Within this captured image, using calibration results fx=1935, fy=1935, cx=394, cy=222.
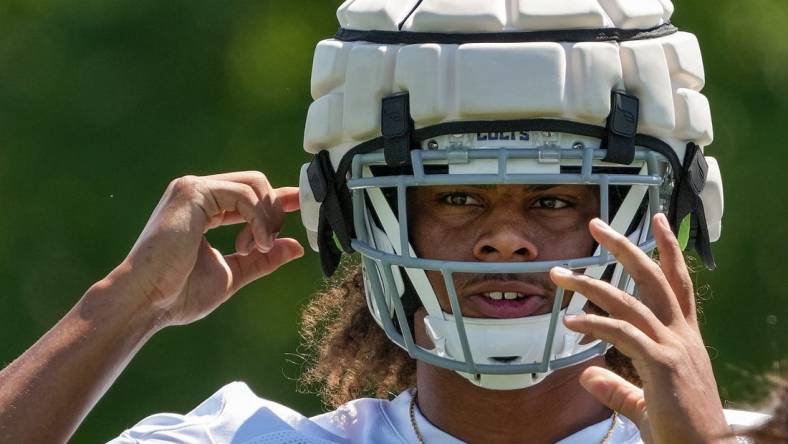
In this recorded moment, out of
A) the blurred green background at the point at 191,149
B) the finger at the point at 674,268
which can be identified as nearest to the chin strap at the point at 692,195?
the finger at the point at 674,268

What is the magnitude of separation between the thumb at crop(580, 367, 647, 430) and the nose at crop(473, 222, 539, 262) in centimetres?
56

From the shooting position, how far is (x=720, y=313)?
Answer: 657cm

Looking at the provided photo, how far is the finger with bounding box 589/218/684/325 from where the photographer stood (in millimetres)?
2918

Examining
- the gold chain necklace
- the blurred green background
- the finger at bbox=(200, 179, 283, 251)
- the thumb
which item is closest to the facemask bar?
the gold chain necklace

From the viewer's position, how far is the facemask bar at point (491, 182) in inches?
133

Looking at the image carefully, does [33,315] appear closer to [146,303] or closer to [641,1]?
[146,303]

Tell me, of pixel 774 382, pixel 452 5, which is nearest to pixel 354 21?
pixel 452 5

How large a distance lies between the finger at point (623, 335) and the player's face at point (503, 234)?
0.58 metres

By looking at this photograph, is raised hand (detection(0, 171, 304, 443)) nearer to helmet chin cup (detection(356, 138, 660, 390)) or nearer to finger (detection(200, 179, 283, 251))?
finger (detection(200, 179, 283, 251))

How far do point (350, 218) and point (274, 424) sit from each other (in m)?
0.42

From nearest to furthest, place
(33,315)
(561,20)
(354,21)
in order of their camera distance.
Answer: (561,20) → (354,21) → (33,315)

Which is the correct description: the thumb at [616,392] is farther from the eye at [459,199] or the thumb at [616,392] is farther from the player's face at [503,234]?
the eye at [459,199]

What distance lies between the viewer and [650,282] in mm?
2930

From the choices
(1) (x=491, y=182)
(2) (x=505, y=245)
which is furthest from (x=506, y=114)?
(2) (x=505, y=245)
